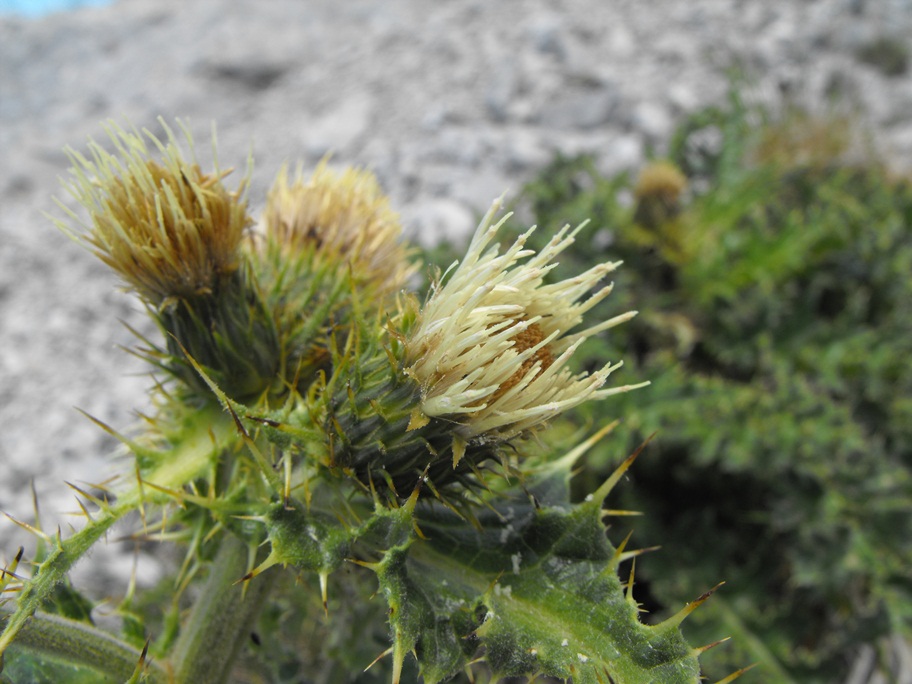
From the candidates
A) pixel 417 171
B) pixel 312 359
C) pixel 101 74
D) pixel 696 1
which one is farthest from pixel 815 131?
pixel 101 74

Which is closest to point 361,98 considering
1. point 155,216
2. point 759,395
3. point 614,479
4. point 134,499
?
point 759,395

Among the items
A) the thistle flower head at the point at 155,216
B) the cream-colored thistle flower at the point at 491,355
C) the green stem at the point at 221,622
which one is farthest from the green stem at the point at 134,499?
the cream-colored thistle flower at the point at 491,355

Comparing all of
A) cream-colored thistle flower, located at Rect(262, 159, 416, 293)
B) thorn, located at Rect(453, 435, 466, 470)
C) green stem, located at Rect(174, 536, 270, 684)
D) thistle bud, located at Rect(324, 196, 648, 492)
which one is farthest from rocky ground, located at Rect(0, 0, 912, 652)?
thorn, located at Rect(453, 435, 466, 470)

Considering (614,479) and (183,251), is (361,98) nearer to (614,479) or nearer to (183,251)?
(183,251)

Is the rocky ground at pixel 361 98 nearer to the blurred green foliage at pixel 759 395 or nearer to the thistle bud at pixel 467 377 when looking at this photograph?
the blurred green foliage at pixel 759 395

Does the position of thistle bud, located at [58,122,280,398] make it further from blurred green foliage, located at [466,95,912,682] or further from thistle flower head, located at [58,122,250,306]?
blurred green foliage, located at [466,95,912,682]

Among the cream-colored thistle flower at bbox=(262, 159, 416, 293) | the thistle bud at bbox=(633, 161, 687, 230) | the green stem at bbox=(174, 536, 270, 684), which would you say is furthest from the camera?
the thistle bud at bbox=(633, 161, 687, 230)

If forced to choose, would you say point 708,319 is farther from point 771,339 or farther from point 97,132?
point 97,132
